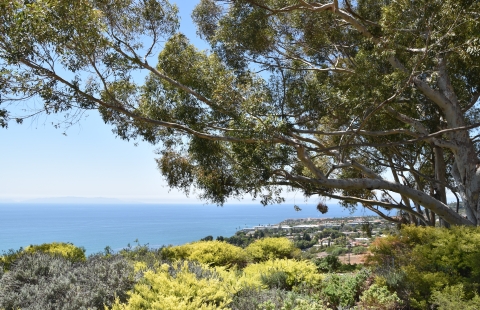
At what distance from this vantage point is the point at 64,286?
12.5 feet

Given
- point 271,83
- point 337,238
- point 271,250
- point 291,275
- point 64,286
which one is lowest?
point 337,238

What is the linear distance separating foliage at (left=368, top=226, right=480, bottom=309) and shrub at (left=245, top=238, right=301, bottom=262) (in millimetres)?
3332

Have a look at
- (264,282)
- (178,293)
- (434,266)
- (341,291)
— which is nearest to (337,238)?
(434,266)

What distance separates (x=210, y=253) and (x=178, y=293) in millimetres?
4623

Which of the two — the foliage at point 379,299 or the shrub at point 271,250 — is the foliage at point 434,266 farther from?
the shrub at point 271,250

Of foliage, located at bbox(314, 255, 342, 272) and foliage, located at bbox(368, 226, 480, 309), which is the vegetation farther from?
foliage, located at bbox(314, 255, 342, 272)

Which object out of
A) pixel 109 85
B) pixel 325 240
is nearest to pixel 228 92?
pixel 109 85

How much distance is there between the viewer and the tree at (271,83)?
6258mm

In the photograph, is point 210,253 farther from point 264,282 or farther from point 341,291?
point 341,291

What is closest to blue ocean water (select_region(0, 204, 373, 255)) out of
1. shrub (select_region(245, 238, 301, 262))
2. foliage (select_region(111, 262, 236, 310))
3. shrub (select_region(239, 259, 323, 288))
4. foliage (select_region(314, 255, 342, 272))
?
shrub (select_region(245, 238, 301, 262))

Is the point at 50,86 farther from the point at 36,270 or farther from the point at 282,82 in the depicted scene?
the point at 282,82

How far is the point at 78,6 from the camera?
5871 mm

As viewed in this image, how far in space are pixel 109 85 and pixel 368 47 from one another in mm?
5832

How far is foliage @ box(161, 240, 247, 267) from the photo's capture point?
7.89 m
